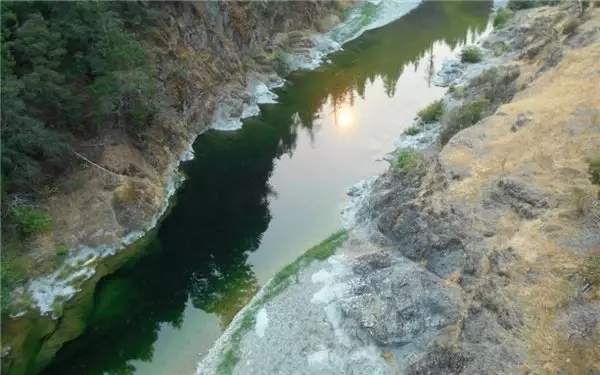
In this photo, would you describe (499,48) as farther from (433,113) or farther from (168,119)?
(168,119)

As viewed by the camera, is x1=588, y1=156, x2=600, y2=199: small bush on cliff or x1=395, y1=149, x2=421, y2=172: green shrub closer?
x1=588, y1=156, x2=600, y2=199: small bush on cliff

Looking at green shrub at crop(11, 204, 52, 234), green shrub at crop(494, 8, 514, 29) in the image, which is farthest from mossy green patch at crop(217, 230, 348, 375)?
green shrub at crop(494, 8, 514, 29)

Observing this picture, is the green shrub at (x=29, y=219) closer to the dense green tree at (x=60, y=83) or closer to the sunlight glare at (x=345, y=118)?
the dense green tree at (x=60, y=83)

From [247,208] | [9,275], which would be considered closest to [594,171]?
[247,208]

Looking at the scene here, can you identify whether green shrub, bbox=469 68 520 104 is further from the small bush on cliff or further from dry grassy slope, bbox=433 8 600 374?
the small bush on cliff

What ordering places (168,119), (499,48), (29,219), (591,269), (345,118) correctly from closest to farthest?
1. (591,269)
2. (29,219)
3. (168,119)
4. (345,118)
5. (499,48)

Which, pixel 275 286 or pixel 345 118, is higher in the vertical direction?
pixel 275 286

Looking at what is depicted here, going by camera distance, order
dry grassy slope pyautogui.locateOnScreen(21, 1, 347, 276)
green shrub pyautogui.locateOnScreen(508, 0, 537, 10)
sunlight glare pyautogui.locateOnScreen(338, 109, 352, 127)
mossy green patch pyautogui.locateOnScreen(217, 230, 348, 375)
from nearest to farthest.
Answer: mossy green patch pyautogui.locateOnScreen(217, 230, 348, 375) < dry grassy slope pyautogui.locateOnScreen(21, 1, 347, 276) < sunlight glare pyautogui.locateOnScreen(338, 109, 352, 127) < green shrub pyautogui.locateOnScreen(508, 0, 537, 10)
